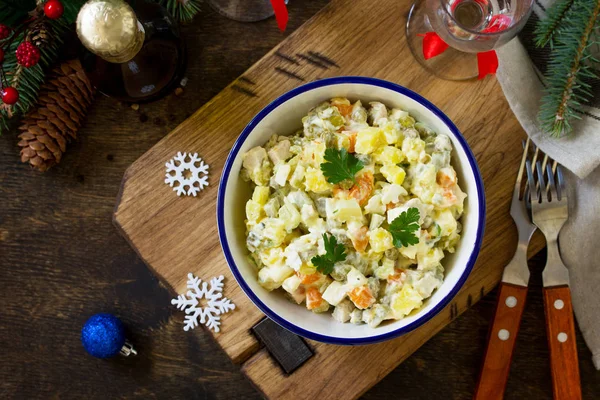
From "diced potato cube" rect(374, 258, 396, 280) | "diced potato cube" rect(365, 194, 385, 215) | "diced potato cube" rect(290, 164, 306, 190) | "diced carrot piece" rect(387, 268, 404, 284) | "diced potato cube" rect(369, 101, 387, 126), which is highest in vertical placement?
"diced potato cube" rect(369, 101, 387, 126)

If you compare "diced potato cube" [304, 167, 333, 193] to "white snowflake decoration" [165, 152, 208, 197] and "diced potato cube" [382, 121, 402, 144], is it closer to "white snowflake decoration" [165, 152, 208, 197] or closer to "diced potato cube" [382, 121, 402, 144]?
"diced potato cube" [382, 121, 402, 144]

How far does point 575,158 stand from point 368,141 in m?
0.70

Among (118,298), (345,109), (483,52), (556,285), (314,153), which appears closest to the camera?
(314,153)

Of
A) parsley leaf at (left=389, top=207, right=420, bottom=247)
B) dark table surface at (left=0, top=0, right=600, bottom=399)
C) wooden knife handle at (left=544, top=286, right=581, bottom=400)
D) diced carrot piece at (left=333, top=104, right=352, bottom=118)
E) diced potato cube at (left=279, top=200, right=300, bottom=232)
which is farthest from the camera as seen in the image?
dark table surface at (left=0, top=0, right=600, bottom=399)

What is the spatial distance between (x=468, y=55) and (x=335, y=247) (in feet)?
2.70

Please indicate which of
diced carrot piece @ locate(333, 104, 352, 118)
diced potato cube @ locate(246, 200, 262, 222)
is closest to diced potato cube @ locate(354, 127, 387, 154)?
diced carrot piece @ locate(333, 104, 352, 118)

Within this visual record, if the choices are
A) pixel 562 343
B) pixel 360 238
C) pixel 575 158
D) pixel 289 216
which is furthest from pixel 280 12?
pixel 562 343

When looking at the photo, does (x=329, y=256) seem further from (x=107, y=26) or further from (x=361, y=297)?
(x=107, y=26)

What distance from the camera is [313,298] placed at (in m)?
1.69

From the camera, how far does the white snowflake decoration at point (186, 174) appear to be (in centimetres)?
191

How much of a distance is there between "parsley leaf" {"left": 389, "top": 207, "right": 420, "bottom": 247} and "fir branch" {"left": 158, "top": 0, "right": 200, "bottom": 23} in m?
0.99

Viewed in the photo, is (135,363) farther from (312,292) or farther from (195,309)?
(312,292)

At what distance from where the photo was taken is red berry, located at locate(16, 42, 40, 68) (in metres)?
1.79

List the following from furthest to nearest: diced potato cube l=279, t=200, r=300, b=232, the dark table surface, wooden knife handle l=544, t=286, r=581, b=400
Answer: the dark table surface → wooden knife handle l=544, t=286, r=581, b=400 → diced potato cube l=279, t=200, r=300, b=232
